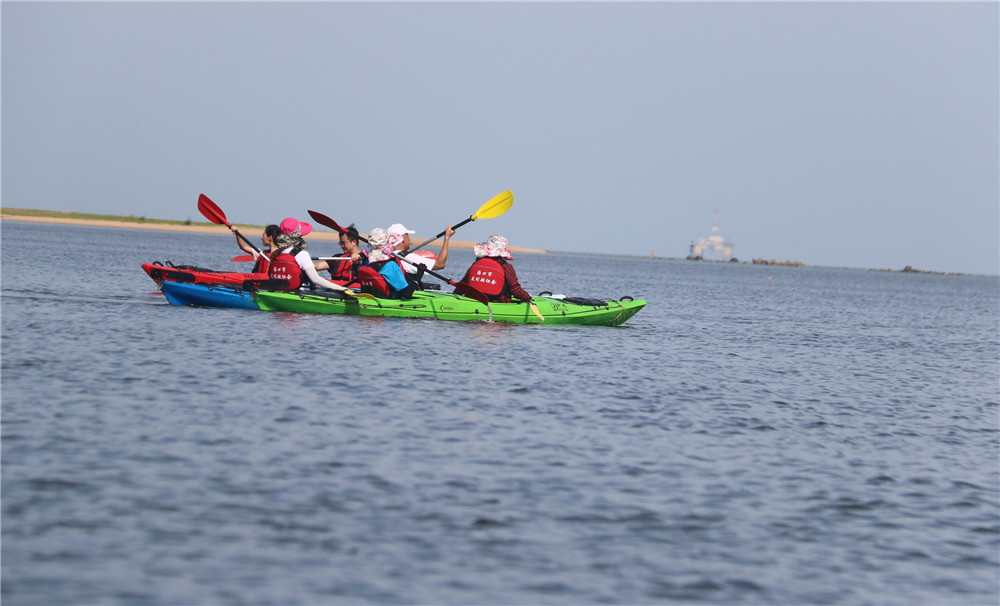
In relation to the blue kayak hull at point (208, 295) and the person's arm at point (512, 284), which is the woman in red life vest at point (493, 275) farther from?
the blue kayak hull at point (208, 295)

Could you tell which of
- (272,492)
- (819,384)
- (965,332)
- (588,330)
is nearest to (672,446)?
(272,492)

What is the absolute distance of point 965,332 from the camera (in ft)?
101

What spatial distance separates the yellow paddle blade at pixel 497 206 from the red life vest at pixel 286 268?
16.9 ft

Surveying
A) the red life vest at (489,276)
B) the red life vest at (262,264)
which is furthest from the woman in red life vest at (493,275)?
the red life vest at (262,264)

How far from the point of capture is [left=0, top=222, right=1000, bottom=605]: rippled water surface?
5.44m

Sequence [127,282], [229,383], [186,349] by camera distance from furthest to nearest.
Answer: [127,282], [186,349], [229,383]

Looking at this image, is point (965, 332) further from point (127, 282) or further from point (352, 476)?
point (352, 476)

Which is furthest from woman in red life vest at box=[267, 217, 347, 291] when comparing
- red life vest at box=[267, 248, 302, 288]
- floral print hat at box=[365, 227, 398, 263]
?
floral print hat at box=[365, 227, 398, 263]

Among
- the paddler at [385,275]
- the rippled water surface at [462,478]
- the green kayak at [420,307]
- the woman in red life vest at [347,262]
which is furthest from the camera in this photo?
the woman in red life vest at [347,262]

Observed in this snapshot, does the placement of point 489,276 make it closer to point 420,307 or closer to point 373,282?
point 420,307

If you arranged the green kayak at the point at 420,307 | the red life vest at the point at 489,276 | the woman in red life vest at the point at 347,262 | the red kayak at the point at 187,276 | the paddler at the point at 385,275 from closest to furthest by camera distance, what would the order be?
the green kayak at the point at 420,307, the paddler at the point at 385,275, the red life vest at the point at 489,276, the red kayak at the point at 187,276, the woman in red life vest at the point at 347,262

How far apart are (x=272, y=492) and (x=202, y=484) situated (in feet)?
1.78

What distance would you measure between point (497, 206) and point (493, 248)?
397cm

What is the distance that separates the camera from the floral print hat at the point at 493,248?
1784 centimetres
